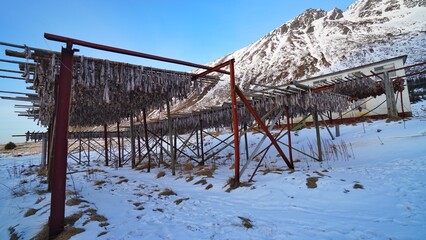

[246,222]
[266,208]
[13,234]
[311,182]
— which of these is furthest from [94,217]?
[311,182]

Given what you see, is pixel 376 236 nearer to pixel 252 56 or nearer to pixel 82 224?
pixel 82 224

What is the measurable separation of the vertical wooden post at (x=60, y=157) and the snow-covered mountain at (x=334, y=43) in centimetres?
3437

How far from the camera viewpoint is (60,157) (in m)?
3.36

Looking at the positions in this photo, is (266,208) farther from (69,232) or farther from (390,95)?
(390,95)

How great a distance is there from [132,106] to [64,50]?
19.5 ft

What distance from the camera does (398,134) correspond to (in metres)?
9.16

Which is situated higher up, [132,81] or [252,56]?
[252,56]

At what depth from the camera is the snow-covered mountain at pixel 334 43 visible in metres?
46.2

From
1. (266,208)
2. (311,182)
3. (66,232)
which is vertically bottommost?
(266,208)

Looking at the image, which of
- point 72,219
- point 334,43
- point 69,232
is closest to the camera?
point 69,232

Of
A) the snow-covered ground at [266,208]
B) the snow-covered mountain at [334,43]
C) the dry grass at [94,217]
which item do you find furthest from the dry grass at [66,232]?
the snow-covered mountain at [334,43]

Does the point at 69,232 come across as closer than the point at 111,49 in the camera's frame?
Yes

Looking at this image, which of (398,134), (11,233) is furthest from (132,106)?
(398,134)

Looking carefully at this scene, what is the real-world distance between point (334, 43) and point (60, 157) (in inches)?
2902
